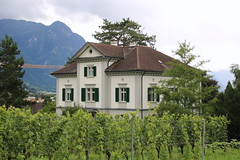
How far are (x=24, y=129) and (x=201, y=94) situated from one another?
17.8 meters

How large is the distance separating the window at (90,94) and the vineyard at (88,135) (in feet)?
64.1

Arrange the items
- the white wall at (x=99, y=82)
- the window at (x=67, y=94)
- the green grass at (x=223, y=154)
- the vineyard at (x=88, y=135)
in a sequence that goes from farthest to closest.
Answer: the window at (x=67, y=94) < the white wall at (x=99, y=82) < the green grass at (x=223, y=154) < the vineyard at (x=88, y=135)

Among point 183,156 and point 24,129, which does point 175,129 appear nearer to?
point 183,156

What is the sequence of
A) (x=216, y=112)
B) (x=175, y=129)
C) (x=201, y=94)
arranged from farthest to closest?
1. (x=201, y=94)
2. (x=216, y=112)
3. (x=175, y=129)

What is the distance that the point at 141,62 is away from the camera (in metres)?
33.8

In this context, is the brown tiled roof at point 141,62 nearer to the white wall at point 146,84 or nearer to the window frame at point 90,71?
the white wall at point 146,84

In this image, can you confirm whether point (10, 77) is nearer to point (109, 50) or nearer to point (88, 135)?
point (109, 50)

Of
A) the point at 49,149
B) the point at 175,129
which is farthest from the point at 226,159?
the point at 49,149

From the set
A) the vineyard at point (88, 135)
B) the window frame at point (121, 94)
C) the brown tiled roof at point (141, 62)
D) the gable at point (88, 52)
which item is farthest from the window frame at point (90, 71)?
the vineyard at point (88, 135)

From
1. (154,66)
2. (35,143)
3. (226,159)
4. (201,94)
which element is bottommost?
(226,159)

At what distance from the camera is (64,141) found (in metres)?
11.3

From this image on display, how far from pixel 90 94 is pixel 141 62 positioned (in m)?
5.56

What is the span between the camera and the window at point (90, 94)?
3469 cm

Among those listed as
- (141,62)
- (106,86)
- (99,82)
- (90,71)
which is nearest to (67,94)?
(90,71)
